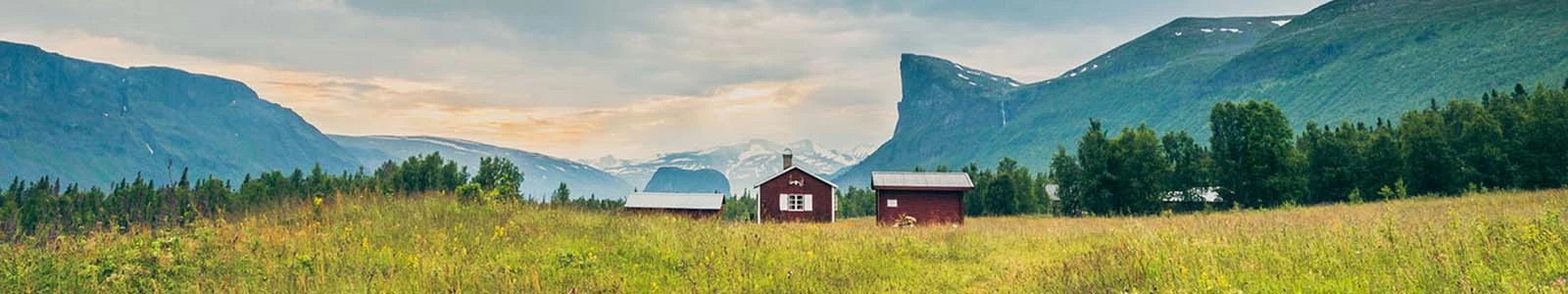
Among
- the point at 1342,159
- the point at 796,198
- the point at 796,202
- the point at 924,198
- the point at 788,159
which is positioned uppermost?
the point at 788,159

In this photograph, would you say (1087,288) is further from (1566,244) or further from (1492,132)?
(1492,132)

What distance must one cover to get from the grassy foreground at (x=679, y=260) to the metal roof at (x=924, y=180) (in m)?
28.8

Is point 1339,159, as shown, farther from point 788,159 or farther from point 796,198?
point 796,198

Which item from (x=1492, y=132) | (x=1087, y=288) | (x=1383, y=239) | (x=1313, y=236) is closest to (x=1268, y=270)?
(x=1087, y=288)

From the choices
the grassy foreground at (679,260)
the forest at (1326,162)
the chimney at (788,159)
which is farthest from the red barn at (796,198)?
the grassy foreground at (679,260)

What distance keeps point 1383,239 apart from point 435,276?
11.4 m

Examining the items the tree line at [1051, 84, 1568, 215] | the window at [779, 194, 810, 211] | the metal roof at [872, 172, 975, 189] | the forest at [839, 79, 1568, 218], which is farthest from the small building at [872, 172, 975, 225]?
the forest at [839, 79, 1568, 218]

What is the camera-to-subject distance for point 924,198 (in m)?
42.6

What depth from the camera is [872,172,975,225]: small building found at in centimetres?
4216

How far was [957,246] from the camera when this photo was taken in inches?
556

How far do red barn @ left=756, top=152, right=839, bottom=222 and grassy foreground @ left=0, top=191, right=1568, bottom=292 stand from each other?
35262 mm

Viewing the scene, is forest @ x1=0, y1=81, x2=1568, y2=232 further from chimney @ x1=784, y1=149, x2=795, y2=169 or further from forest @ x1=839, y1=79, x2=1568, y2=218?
chimney @ x1=784, y1=149, x2=795, y2=169

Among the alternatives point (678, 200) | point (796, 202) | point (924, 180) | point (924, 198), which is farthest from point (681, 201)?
point (924, 198)

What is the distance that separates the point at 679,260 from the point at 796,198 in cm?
3876
